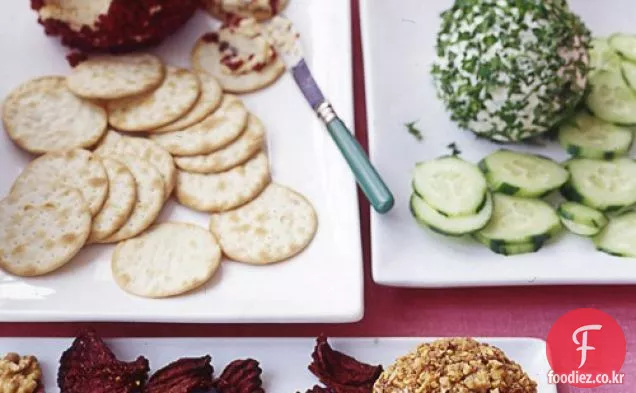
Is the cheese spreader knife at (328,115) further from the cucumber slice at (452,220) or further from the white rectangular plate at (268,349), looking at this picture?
the white rectangular plate at (268,349)

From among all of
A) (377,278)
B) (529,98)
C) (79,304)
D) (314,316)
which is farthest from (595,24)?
(79,304)

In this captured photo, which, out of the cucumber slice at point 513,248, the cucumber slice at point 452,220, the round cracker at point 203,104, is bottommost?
the cucumber slice at point 513,248

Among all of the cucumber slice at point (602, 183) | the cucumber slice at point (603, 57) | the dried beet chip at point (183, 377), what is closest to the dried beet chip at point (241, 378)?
the dried beet chip at point (183, 377)

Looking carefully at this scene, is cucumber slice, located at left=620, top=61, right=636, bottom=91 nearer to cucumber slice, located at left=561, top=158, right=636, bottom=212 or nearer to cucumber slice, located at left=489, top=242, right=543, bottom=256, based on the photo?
cucumber slice, located at left=561, top=158, right=636, bottom=212

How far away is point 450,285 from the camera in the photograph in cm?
154

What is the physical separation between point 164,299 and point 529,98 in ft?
2.62

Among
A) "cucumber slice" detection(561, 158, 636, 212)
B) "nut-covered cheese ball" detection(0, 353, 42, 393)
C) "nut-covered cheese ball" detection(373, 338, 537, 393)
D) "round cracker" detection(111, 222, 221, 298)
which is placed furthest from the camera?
"cucumber slice" detection(561, 158, 636, 212)

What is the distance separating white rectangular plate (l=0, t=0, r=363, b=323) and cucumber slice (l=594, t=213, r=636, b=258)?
1.57ft

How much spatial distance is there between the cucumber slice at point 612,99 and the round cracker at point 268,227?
0.65 m

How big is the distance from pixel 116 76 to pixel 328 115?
0.45 metres

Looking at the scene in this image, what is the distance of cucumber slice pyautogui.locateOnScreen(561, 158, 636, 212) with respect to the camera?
5.26 ft

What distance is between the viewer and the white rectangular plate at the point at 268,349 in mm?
1469

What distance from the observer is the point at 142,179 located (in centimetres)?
161

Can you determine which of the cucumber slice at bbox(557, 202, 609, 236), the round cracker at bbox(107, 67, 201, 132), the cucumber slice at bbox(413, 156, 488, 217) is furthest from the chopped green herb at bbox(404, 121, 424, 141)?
the round cracker at bbox(107, 67, 201, 132)
